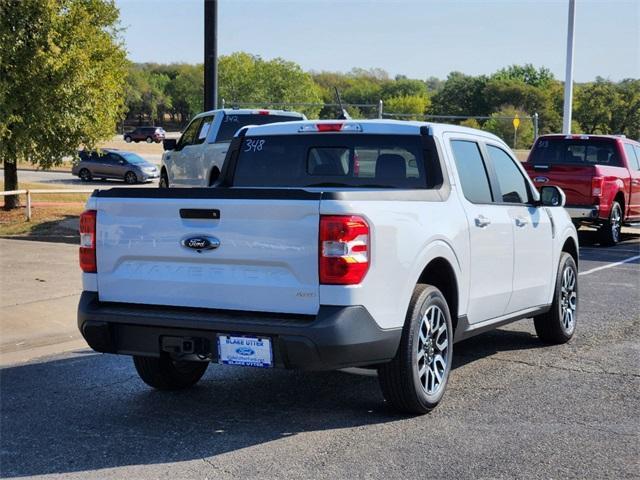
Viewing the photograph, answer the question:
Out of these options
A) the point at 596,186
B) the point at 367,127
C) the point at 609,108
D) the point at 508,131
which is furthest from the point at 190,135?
the point at 609,108

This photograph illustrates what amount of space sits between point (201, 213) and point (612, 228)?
1293 centimetres

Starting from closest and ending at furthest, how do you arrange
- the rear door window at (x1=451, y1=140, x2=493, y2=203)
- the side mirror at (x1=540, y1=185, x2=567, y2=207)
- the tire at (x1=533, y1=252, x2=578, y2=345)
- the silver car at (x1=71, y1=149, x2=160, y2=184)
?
the rear door window at (x1=451, y1=140, x2=493, y2=203) → the side mirror at (x1=540, y1=185, x2=567, y2=207) → the tire at (x1=533, y1=252, x2=578, y2=345) → the silver car at (x1=71, y1=149, x2=160, y2=184)

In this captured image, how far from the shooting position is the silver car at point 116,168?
37.6 metres

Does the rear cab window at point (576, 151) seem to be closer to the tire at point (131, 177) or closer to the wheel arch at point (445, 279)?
the wheel arch at point (445, 279)

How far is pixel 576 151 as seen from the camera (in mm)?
16766

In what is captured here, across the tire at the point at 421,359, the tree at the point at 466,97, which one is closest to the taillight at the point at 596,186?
the tire at the point at 421,359

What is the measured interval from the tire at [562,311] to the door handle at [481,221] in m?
1.68

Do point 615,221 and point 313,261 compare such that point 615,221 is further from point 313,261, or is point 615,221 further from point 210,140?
point 313,261

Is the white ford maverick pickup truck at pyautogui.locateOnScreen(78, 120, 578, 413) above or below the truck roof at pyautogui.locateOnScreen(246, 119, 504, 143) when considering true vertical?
below

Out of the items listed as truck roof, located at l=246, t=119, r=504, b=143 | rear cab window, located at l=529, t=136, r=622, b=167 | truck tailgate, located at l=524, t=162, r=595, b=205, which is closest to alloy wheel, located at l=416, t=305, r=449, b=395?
truck roof, located at l=246, t=119, r=504, b=143

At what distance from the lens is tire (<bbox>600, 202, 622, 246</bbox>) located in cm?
1642

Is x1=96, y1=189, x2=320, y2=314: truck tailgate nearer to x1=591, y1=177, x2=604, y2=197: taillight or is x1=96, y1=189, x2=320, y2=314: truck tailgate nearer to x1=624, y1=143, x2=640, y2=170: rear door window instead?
x1=591, y1=177, x2=604, y2=197: taillight

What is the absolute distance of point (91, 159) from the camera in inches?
1506

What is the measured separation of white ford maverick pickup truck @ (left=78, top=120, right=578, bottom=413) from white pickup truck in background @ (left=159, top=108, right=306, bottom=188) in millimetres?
8209
